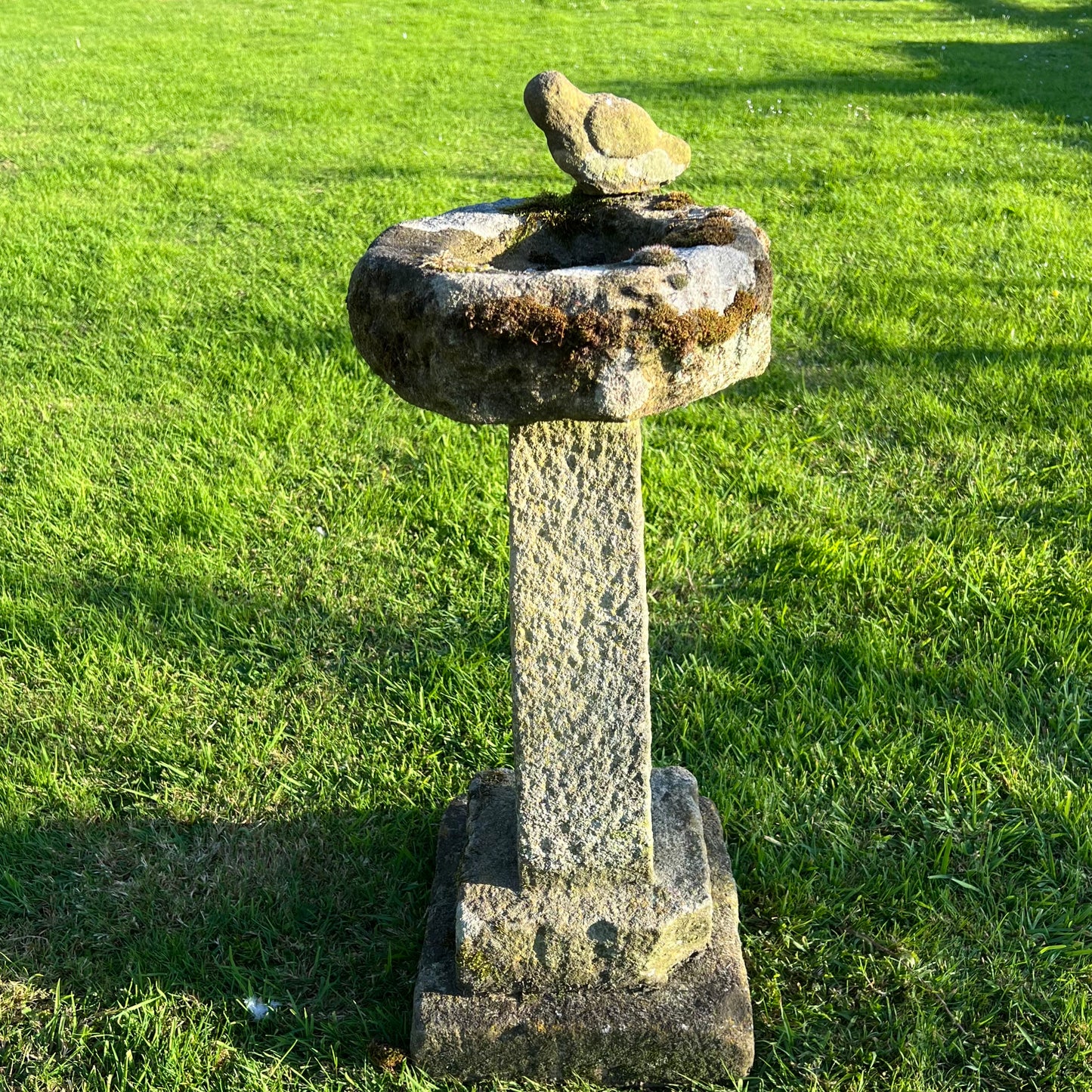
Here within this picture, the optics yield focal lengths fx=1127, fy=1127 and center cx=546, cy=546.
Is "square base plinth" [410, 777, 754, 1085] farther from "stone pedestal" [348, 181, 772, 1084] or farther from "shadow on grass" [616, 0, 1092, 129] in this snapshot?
"shadow on grass" [616, 0, 1092, 129]

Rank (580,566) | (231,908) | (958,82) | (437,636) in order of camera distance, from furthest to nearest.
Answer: (958,82) < (437,636) < (231,908) < (580,566)

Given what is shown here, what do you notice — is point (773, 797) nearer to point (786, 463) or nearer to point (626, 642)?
point (626, 642)

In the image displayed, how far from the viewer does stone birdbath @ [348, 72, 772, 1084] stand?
68.3 inches

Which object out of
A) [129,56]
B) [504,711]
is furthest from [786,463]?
[129,56]

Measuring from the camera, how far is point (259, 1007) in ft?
7.95

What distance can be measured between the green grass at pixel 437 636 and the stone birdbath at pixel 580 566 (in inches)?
9.3

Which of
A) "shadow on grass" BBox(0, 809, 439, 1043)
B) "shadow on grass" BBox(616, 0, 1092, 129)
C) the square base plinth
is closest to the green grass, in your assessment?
"shadow on grass" BBox(0, 809, 439, 1043)

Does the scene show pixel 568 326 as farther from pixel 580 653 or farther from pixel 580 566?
pixel 580 653

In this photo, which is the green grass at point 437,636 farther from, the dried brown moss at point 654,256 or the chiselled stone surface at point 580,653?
the dried brown moss at point 654,256

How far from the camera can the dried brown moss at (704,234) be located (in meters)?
1.90

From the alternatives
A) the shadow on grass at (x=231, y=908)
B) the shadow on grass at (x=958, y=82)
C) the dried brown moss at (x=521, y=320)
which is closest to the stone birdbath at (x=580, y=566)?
the dried brown moss at (x=521, y=320)

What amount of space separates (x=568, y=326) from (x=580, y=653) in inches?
26.4

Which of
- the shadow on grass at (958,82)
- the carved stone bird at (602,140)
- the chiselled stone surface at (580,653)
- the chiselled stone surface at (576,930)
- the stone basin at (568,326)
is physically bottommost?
the chiselled stone surface at (576,930)

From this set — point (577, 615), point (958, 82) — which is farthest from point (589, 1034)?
point (958, 82)
